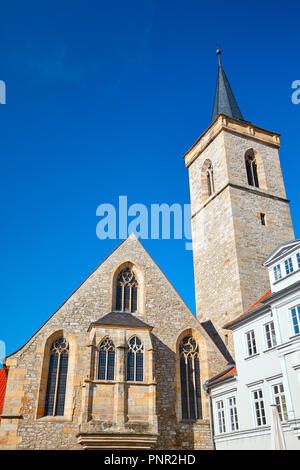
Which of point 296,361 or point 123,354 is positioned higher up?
point 123,354

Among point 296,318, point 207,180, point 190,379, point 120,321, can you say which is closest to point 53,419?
point 120,321

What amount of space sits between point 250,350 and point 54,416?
8.17 metres

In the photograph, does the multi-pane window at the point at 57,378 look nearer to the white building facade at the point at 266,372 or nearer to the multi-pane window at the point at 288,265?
the white building facade at the point at 266,372

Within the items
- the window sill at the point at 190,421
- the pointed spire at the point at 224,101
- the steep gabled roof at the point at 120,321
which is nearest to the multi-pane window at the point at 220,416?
the window sill at the point at 190,421

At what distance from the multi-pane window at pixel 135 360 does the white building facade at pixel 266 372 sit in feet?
10.9

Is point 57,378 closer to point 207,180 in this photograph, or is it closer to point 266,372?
point 266,372

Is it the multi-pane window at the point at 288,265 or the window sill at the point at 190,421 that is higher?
the multi-pane window at the point at 288,265

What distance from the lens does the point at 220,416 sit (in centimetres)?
1778

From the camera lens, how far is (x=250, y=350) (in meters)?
16.8

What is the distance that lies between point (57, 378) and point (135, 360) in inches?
130

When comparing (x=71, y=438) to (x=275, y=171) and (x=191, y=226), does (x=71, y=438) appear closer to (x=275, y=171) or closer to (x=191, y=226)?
(x=191, y=226)

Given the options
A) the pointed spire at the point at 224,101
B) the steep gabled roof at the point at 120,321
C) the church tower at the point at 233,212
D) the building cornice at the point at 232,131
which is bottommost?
the steep gabled roof at the point at 120,321

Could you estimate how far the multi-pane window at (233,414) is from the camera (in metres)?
16.7
